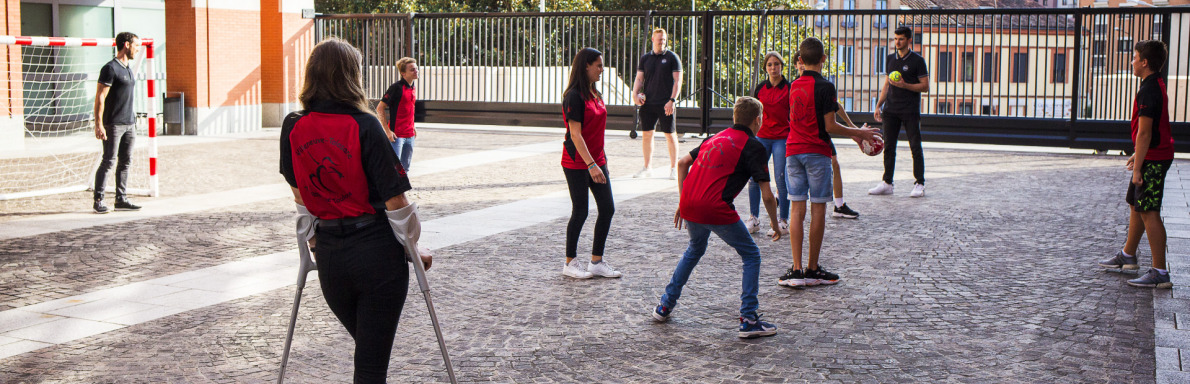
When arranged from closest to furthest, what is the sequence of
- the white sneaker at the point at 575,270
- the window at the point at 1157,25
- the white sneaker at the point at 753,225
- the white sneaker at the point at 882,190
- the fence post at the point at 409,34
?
the white sneaker at the point at 575,270 < the white sneaker at the point at 753,225 < the white sneaker at the point at 882,190 < the window at the point at 1157,25 < the fence post at the point at 409,34

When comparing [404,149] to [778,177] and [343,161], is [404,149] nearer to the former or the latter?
[778,177]

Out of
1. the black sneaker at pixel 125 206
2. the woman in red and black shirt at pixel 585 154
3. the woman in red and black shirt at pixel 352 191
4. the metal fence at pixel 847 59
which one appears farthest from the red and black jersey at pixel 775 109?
the black sneaker at pixel 125 206

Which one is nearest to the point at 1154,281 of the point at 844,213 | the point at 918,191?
the point at 844,213

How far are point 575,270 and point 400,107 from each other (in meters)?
4.13

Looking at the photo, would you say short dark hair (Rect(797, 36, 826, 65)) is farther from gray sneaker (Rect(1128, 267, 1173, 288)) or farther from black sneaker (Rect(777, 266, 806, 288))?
gray sneaker (Rect(1128, 267, 1173, 288))

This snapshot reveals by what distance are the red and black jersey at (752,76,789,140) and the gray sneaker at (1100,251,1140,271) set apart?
2382mm

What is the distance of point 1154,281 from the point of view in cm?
661

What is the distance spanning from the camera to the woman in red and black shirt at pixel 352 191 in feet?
11.4

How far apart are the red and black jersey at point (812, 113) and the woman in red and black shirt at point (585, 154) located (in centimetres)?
123

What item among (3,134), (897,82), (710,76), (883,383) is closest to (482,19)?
(710,76)

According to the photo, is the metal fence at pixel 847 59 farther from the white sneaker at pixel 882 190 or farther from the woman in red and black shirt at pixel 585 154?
the woman in red and black shirt at pixel 585 154

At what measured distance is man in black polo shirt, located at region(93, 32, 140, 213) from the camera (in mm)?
9977

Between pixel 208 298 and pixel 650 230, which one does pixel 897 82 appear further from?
pixel 208 298

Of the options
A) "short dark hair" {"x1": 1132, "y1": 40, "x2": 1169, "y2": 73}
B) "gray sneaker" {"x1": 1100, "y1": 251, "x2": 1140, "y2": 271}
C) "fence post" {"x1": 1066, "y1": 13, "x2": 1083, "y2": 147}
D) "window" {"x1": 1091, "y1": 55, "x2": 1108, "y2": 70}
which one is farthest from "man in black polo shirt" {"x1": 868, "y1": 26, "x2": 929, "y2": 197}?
"window" {"x1": 1091, "y1": 55, "x2": 1108, "y2": 70}
